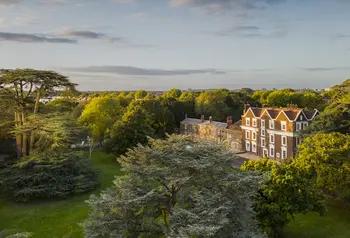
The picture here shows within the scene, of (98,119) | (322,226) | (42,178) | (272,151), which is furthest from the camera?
(98,119)

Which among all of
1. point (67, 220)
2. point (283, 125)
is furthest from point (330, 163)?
point (67, 220)

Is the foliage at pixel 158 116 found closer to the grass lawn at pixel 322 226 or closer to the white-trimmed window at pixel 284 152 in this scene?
the white-trimmed window at pixel 284 152

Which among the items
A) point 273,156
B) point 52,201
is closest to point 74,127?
point 52,201

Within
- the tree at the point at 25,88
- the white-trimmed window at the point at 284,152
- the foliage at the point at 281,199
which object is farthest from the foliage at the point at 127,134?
the foliage at the point at 281,199

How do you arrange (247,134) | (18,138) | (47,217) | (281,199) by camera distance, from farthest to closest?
1. (247,134)
2. (18,138)
3. (47,217)
4. (281,199)

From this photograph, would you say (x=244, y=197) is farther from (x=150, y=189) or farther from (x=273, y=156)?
(x=273, y=156)

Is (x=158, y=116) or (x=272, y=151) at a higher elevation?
(x=158, y=116)

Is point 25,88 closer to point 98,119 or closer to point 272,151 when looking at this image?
point 98,119

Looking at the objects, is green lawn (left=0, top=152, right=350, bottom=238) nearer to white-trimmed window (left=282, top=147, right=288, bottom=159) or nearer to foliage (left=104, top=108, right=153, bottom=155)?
foliage (left=104, top=108, right=153, bottom=155)
